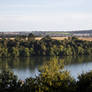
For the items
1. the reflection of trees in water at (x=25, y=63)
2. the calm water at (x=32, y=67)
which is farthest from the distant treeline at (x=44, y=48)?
the calm water at (x=32, y=67)

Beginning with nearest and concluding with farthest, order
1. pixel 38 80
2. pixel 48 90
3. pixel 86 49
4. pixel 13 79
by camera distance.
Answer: pixel 48 90
pixel 38 80
pixel 13 79
pixel 86 49

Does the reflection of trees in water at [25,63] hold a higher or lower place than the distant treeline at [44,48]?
lower

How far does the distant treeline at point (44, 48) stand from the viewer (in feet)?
159

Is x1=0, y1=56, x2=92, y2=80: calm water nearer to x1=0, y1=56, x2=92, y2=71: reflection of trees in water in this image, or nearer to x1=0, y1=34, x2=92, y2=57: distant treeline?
x1=0, y1=56, x2=92, y2=71: reflection of trees in water

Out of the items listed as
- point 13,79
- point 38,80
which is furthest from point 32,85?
point 13,79

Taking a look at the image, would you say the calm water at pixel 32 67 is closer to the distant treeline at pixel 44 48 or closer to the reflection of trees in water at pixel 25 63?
the reflection of trees in water at pixel 25 63

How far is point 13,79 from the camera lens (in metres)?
18.2

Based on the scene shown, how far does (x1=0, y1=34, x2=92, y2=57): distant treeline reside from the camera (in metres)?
48.3

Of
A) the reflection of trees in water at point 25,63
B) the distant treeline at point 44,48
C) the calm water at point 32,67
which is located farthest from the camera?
the distant treeline at point 44,48

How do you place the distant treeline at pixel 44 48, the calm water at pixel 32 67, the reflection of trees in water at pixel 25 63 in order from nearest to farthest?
the calm water at pixel 32 67, the reflection of trees in water at pixel 25 63, the distant treeline at pixel 44 48

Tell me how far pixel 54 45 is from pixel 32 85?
1447 inches

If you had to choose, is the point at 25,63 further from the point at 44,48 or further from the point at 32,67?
the point at 44,48

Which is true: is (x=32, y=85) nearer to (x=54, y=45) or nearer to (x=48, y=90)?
(x=48, y=90)

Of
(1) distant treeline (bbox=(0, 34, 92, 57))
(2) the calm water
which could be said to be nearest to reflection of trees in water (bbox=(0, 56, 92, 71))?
(2) the calm water
